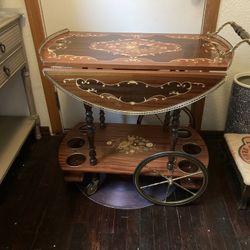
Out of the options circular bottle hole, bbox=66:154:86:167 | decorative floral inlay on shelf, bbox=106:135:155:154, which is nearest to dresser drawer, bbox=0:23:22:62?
circular bottle hole, bbox=66:154:86:167

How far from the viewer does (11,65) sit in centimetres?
167

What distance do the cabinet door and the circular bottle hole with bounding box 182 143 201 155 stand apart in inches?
27.0

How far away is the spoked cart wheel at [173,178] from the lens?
1.54 m

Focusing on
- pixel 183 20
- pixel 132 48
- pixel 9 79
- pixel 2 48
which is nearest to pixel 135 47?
pixel 132 48

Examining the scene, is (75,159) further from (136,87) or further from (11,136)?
(136,87)

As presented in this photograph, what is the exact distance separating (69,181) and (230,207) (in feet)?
3.00

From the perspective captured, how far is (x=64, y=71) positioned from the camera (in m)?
1.32

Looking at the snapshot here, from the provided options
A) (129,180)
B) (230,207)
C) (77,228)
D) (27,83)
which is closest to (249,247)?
(230,207)

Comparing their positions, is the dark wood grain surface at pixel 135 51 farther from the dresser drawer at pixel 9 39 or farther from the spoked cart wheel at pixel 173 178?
the spoked cart wheel at pixel 173 178

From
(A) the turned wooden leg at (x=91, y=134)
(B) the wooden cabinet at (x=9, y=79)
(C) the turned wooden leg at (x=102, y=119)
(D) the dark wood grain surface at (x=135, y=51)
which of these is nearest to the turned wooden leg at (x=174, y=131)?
(D) the dark wood grain surface at (x=135, y=51)

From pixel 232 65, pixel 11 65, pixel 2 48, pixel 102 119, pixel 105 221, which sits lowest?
pixel 105 221

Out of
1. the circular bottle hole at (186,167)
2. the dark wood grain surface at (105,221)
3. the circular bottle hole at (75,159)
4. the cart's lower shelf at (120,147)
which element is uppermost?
the cart's lower shelf at (120,147)

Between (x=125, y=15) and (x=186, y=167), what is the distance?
960mm

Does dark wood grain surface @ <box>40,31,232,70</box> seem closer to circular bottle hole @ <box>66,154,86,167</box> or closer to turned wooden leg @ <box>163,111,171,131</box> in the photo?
turned wooden leg @ <box>163,111,171,131</box>
